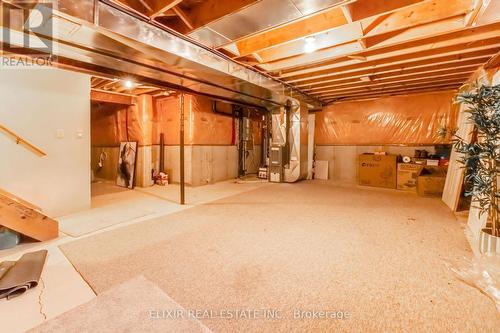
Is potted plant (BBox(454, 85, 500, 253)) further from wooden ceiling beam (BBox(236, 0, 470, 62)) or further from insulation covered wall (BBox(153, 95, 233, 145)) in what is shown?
insulation covered wall (BBox(153, 95, 233, 145))

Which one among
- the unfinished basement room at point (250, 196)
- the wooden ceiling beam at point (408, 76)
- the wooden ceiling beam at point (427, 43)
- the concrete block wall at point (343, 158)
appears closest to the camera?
the unfinished basement room at point (250, 196)

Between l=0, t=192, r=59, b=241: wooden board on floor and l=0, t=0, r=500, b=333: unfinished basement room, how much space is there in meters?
0.02

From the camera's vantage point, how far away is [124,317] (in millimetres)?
1351

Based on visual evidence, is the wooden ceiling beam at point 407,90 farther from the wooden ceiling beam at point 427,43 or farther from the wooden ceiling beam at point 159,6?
the wooden ceiling beam at point 159,6

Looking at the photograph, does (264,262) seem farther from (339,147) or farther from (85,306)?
(339,147)

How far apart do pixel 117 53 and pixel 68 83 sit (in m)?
1.26

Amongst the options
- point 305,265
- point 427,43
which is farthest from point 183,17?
point 427,43

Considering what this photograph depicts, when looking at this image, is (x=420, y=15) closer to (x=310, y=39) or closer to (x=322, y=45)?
(x=322, y=45)

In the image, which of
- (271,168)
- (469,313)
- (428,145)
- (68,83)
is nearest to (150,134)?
(68,83)

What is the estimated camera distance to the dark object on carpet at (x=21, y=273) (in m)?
1.57

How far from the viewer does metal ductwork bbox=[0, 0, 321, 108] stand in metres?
2.03

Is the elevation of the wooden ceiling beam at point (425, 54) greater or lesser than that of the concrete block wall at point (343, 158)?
greater

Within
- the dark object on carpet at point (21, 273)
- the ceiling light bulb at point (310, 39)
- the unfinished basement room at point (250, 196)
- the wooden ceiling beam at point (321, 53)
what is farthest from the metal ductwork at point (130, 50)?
the dark object on carpet at point (21, 273)

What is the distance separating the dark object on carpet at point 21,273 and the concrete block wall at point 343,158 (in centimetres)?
626
